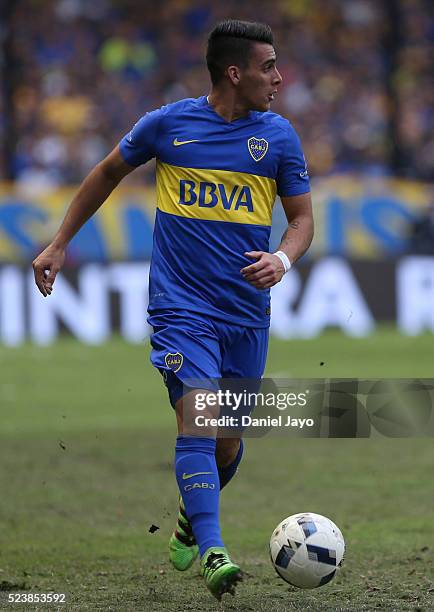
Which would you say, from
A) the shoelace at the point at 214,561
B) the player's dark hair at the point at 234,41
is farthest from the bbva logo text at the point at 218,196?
the shoelace at the point at 214,561

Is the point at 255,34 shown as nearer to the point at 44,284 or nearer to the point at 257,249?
the point at 257,249

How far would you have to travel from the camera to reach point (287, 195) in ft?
18.7

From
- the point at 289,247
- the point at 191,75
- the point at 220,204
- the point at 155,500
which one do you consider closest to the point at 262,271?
the point at 289,247

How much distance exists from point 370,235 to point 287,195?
43.9 ft

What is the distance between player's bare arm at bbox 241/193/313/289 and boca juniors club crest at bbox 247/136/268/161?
0.24 m

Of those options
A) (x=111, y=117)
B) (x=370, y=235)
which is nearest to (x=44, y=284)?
→ (x=370, y=235)

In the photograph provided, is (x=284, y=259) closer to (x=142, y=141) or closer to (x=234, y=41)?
(x=142, y=141)

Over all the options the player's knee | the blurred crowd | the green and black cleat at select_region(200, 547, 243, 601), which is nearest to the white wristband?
the player's knee

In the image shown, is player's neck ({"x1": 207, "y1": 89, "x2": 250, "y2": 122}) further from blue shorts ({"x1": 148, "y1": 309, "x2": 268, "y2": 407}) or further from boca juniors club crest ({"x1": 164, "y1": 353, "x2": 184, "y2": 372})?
boca juniors club crest ({"x1": 164, "y1": 353, "x2": 184, "y2": 372})

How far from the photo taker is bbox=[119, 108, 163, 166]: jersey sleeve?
5690mm

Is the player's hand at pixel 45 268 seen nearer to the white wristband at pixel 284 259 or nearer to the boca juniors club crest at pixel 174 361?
the boca juniors club crest at pixel 174 361

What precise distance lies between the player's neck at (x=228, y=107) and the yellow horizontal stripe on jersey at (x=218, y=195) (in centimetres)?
28

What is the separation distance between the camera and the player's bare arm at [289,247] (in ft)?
17.2

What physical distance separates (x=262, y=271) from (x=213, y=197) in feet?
1.77
